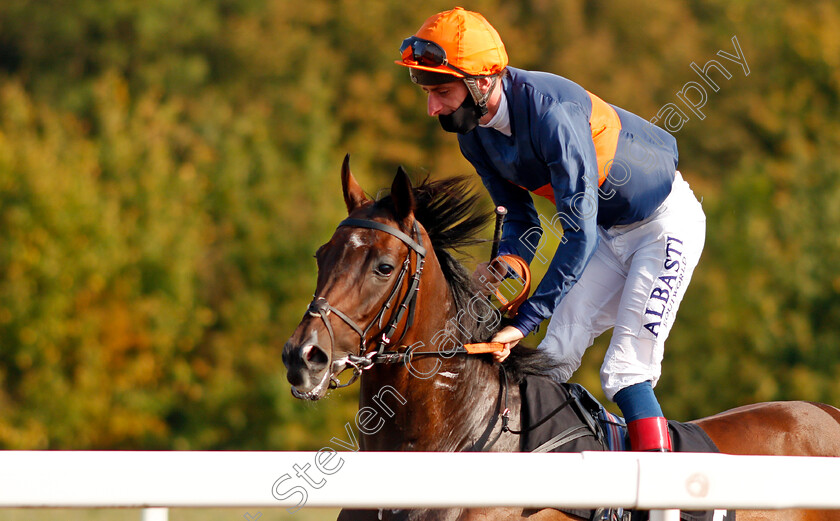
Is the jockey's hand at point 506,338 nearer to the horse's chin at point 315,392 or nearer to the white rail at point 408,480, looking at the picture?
the horse's chin at point 315,392

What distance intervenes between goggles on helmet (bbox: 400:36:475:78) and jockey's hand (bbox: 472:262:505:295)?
2.46 feet

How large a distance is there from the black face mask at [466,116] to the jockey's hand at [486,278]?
0.54m

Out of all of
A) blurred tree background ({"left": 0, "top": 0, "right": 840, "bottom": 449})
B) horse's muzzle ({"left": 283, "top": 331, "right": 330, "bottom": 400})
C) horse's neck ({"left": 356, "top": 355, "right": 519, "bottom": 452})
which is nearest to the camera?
horse's muzzle ({"left": 283, "top": 331, "right": 330, "bottom": 400})

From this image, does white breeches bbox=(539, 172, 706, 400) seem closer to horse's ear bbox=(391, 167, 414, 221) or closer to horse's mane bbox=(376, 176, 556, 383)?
horse's mane bbox=(376, 176, 556, 383)

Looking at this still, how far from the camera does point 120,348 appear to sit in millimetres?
20922

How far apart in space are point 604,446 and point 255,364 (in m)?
19.3

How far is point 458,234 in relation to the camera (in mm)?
3475

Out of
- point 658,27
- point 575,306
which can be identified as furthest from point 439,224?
point 658,27

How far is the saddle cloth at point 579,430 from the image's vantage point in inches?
124

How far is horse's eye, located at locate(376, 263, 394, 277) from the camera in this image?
3035 millimetres

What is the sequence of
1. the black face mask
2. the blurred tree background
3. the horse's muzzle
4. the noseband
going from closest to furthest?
the horse's muzzle
the noseband
the black face mask
the blurred tree background

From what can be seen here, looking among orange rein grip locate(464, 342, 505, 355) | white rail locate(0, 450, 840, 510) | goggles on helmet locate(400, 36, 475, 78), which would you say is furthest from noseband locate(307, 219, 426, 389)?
white rail locate(0, 450, 840, 510)

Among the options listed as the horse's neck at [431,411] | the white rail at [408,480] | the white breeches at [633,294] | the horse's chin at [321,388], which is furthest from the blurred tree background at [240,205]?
the white rail at [408,480]

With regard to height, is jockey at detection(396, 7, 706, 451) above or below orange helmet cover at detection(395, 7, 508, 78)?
below
